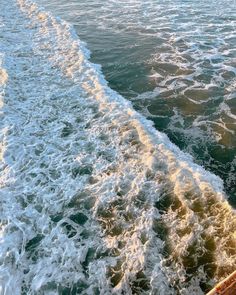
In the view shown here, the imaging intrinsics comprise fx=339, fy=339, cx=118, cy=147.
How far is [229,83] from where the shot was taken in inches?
538

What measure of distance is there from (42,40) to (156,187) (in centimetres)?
1357

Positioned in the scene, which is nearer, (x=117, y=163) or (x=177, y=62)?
(x=117, y=163)

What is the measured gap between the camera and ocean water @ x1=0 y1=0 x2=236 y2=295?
A: 6984 mm

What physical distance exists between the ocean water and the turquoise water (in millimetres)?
72

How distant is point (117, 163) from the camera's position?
983 centimetres

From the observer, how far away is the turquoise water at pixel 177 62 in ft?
35.4

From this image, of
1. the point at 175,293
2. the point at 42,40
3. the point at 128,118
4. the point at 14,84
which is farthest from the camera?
the point at 42,40

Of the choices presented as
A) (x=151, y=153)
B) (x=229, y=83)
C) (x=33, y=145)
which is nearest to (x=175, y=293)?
(x=151, y=153)

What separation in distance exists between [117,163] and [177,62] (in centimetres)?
794

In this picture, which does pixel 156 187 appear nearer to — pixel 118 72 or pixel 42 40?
pixel 118 72

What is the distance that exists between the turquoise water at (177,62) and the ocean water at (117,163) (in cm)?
7

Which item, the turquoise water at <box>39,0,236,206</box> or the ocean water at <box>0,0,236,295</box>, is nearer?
the ocean water at <box>0,0,236,295</box>

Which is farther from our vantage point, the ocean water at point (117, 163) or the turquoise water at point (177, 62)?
the turquoise water at point (177, 62)

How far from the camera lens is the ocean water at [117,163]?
698 cm
